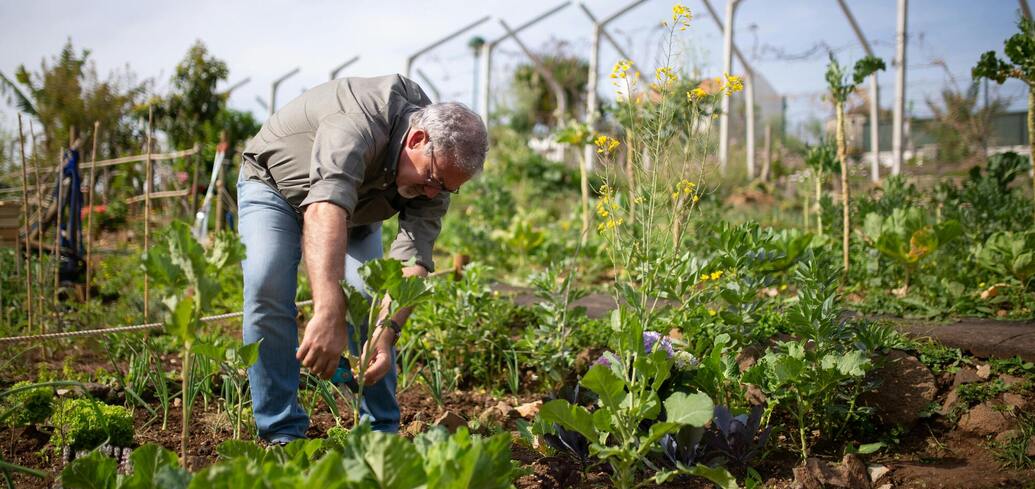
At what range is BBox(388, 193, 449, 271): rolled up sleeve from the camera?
2.33 metres

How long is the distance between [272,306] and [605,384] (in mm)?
1007

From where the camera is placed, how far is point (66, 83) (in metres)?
10.2

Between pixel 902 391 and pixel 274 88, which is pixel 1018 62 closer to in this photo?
pixel 902 391

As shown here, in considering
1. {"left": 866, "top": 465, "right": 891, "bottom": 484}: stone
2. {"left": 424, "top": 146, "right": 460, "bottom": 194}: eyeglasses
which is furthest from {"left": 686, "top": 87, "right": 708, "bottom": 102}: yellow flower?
{"left": 866, "top": 465, "right": 891, "bottom": 484}: stone

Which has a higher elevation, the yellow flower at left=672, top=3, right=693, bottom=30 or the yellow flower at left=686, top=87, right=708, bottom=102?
the yellow flower at left=672, top=3, right=693, bottom=30

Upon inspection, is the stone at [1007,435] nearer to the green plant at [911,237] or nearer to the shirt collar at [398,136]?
the green plant at [911,237]

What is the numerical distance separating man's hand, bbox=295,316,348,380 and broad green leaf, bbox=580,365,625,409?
0.58 meters

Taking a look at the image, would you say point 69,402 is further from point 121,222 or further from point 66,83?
point 66,83

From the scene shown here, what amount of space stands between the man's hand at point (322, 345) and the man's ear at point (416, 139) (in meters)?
0.55

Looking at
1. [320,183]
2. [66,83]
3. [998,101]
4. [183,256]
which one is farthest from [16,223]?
[998,101]

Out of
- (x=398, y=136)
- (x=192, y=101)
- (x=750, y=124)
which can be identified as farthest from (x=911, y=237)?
(x=192, y=101)

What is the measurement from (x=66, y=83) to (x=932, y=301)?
10.8 m

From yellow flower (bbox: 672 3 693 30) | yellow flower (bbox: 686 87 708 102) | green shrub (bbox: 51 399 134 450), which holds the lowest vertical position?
green shrub (bbox: 51 399 134 450)

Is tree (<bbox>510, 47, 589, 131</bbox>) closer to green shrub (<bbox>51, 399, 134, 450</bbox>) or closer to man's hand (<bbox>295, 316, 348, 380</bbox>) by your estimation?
green shrub (<bbox>51, 399, 134, 450</bbox>)
